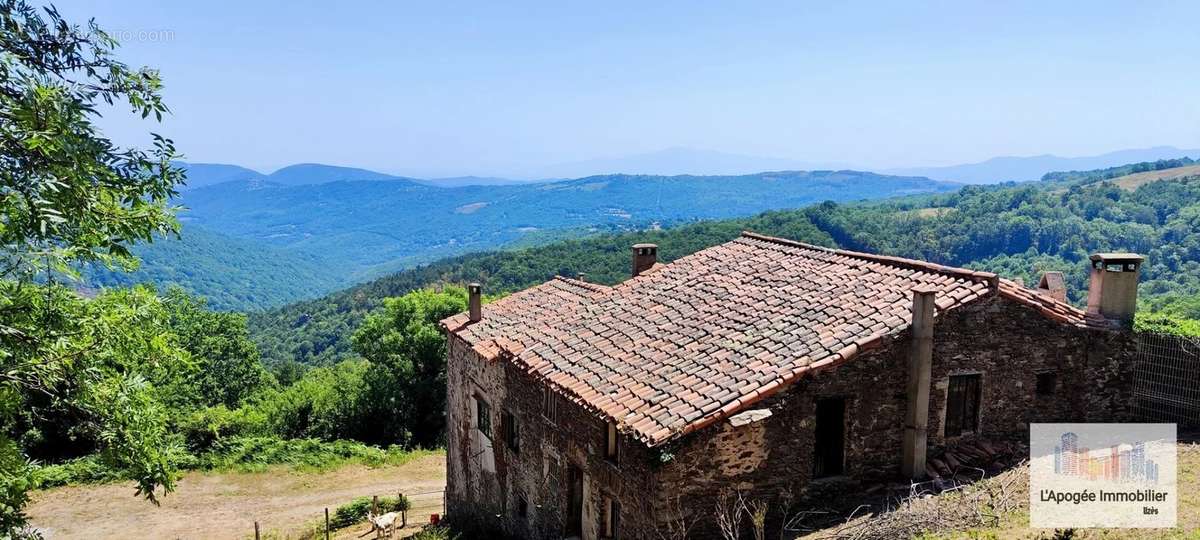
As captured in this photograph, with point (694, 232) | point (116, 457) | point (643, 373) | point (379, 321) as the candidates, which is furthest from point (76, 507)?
point (694, 232)

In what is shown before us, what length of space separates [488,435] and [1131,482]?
1263 cm

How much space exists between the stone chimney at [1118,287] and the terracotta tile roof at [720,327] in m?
0.66

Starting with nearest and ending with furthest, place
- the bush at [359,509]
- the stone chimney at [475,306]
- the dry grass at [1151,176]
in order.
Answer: the stone chimney at [475,306], the bush at [359,509], the dry grass at [1151,176]

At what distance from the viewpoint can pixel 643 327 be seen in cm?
1489

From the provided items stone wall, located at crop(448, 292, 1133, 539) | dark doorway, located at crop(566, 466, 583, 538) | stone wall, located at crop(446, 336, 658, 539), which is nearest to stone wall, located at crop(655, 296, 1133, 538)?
stone wall, located at crop(448, 292, 1133, 539)

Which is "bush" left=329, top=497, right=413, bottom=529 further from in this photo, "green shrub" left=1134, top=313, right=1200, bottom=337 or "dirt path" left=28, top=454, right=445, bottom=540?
"green shrub" left=1134, top=313, right=1200, bottom=337

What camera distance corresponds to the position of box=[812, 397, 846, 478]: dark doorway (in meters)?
11.9

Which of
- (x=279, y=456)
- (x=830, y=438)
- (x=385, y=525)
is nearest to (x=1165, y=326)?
(x=830, y=438)

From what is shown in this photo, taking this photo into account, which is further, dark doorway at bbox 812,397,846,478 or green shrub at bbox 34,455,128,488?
green shrub at bbox 34,455,128,488

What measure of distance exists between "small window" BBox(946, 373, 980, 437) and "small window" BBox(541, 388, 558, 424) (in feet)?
22.1

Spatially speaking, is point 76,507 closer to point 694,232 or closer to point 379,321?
point 379,321

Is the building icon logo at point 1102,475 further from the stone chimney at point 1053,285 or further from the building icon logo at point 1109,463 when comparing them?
the stone chimney at point 1053,285

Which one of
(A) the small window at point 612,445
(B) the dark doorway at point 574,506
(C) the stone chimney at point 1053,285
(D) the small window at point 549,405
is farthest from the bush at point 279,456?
(C) the stone chimney at point 1053,285

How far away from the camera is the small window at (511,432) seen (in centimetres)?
1638
